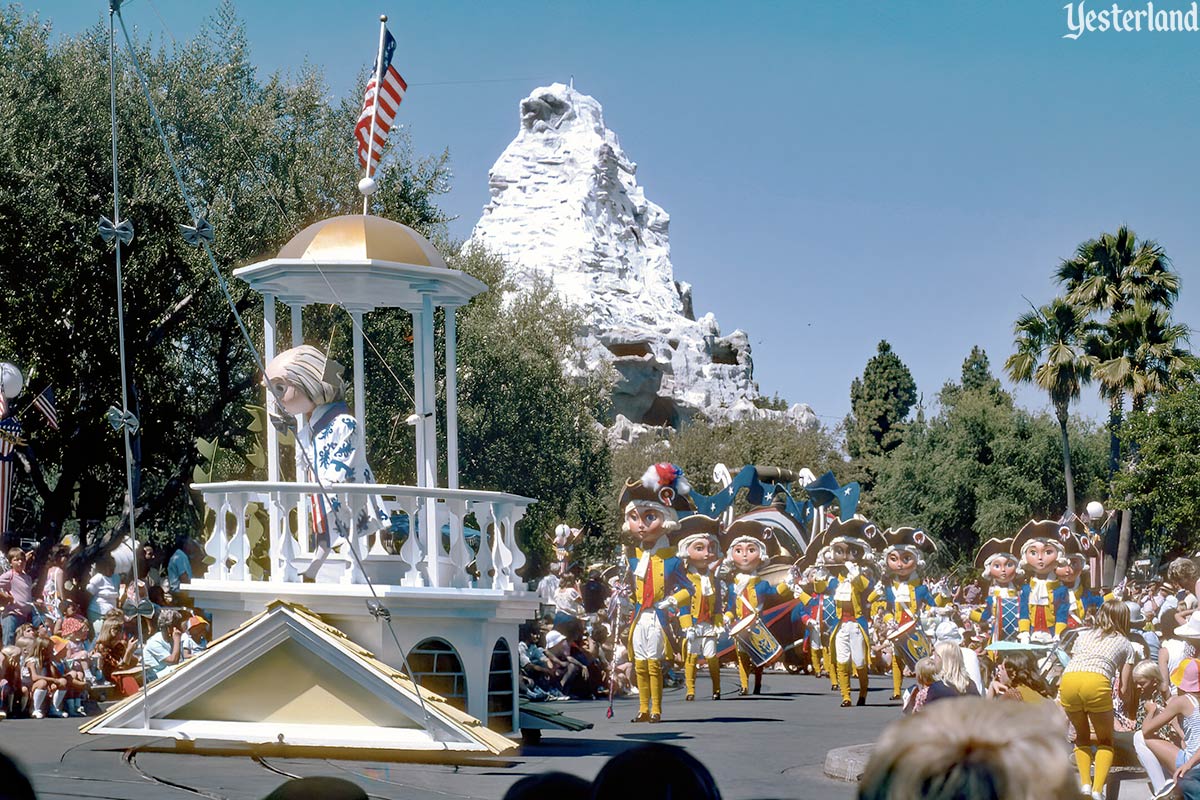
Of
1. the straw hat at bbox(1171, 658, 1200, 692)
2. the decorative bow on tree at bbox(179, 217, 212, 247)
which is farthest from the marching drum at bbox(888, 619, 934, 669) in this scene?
the decorative bow on tree at bbox(179, 217, 212, 247)

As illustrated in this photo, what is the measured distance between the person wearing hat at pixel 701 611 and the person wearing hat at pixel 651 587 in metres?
1.12

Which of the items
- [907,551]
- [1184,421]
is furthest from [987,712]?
[1184,421]

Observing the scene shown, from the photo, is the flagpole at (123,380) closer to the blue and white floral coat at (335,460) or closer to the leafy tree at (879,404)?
the blue and white floral coat at (335,460)

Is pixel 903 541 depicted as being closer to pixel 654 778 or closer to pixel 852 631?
pixel 852 631

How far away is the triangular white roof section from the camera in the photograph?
1075cm

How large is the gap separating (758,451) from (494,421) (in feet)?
102

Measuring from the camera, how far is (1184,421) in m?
35.2

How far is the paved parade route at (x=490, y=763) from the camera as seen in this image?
9.20 metres

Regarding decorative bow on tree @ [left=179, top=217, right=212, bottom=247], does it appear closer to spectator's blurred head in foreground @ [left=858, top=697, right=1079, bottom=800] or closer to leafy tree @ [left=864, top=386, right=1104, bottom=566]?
spectator's blurred head in foreground @ [left=858, top=697, right=1079, bottom=800]

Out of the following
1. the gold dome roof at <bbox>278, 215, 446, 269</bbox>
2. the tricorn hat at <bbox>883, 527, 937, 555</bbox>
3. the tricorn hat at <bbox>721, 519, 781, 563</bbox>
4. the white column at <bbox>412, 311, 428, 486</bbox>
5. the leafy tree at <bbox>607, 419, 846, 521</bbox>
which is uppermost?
the leafy tree at <bbox>607, 419, 846, 521</bbox>

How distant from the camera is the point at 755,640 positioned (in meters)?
21.6

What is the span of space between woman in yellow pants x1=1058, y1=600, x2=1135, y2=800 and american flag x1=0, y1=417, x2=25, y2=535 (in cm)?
1073

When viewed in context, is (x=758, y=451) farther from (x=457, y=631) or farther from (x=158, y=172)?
(x=457, y=631)

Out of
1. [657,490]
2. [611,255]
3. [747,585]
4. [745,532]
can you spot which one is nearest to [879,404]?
[611,255]
